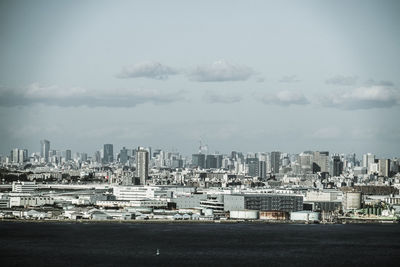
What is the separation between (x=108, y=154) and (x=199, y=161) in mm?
11596

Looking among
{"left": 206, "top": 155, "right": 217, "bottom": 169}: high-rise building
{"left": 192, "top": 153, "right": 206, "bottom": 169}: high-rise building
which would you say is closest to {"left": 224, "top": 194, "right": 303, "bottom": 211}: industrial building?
{"left": 192, "top": 153, "right": 206, "bottom": 169}: high-rise building

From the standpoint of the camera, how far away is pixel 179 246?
81.1 ft

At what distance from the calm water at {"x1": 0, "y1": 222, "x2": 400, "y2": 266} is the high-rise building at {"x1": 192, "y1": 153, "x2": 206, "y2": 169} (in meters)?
59.9

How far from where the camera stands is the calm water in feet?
70.5

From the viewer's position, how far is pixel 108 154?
101 metres

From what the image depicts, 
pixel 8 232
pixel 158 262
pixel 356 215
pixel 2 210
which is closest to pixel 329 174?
pixel 356 215

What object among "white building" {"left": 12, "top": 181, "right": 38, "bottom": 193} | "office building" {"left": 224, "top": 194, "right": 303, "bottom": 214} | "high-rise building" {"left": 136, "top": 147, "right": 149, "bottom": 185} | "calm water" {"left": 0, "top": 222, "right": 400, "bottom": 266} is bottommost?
"calm water" {"left": 0, "top": 222, "right": 400, "bottom": 266}

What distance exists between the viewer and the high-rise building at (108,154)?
329ft

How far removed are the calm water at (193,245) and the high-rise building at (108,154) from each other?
6682 cm

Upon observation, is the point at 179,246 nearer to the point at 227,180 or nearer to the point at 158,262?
the point at 158,262

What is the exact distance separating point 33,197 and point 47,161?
2159 inches

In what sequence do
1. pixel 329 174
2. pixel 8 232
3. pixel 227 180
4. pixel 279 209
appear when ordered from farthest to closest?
pixel 329 174
pixel 227 180
pixel 279 209
pixel 8 232

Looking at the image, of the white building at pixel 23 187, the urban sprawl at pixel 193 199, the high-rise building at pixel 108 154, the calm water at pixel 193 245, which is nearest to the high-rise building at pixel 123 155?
the high-rise building at pixel 108 154

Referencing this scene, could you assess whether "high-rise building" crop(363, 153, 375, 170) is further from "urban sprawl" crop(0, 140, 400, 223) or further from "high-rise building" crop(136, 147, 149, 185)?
"high-rise building" crop(136, 147, 149, 185)
